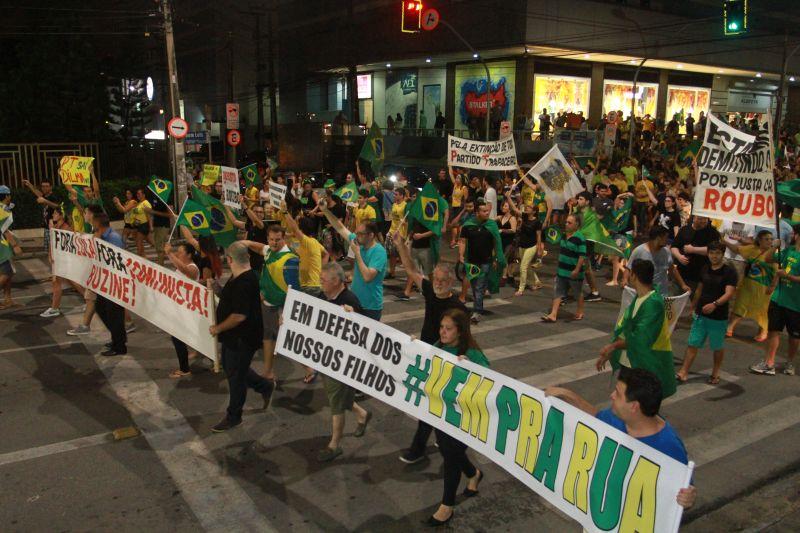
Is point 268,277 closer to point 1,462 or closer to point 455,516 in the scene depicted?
point 1,462

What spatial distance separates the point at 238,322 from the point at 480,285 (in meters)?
5.12

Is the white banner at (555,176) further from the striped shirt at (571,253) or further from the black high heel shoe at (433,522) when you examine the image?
the black high heel shoe at (433,522)

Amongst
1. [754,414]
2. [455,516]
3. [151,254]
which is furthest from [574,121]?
[455,516]

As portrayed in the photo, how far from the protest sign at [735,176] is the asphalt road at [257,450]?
1953mm

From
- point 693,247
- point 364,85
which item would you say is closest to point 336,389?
point 693,247

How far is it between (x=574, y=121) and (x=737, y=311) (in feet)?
85.7

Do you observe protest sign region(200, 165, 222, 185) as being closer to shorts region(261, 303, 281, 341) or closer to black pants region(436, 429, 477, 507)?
shorts region(261, 303, 281, 341)

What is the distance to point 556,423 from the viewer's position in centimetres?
392

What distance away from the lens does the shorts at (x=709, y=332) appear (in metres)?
7.74

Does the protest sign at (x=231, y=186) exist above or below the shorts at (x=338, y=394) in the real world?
above

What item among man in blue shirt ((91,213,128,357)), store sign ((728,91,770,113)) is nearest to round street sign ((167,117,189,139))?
man in blue shirt ((91,213,128,357))

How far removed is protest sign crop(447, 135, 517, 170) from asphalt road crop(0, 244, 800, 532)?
7.16m

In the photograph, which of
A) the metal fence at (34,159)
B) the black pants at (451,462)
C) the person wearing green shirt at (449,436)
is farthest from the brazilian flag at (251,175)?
the black pants at (451,462)

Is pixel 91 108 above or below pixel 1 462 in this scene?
above
